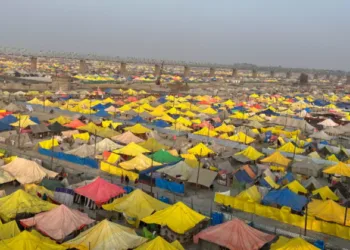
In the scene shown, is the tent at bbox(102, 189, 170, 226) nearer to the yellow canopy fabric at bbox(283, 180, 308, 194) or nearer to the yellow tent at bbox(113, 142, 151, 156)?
the yellow canopy fabric at bbox(283, 180, 308, 194)

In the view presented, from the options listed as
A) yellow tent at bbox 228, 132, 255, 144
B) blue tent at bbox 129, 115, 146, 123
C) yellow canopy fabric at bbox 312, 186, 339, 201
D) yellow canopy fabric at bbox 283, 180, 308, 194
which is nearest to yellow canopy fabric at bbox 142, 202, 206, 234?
yellow canopy fabric at bbox 283, 180, 308, 194

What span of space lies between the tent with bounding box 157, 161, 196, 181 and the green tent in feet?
6.83

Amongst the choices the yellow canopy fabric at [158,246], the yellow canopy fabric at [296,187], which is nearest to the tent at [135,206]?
the yellow canopy fabric at [158,246]

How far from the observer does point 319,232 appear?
51.0 feet

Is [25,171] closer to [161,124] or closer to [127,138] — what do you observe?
[127,138]

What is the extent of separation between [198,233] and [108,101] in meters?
34.8

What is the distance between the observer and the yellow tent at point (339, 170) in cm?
2229

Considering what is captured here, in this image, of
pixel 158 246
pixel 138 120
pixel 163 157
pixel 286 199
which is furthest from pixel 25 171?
pixel 138 120

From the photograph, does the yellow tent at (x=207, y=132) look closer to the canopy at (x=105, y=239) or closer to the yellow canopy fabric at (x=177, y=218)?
the yellow canopy fabric at (x=177, y=218)

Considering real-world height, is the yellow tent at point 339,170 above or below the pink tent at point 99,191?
above

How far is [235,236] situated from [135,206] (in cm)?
435

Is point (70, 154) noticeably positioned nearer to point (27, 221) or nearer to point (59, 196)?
point (59, 196)

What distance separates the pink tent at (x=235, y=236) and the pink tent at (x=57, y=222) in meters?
4.31

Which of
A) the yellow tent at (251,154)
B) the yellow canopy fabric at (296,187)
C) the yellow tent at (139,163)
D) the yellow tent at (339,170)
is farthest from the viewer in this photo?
the yellow tent at (251,154)
